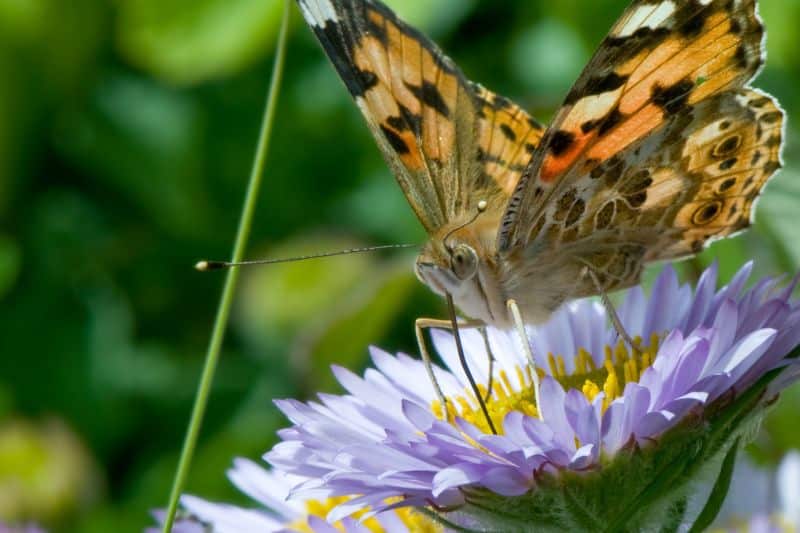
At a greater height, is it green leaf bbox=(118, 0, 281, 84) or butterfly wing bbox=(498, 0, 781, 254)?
green leaf bbox=(118, 0, 281, 84)

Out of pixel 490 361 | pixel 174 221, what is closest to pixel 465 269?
pixel 490 361

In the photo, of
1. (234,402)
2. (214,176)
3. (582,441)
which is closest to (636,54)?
(582,441)

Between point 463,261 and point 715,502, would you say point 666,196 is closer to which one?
point 463,261

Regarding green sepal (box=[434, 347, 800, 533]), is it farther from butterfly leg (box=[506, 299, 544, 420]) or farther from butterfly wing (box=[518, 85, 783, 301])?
butterfly wing (box=[518, 85, 783, 301])

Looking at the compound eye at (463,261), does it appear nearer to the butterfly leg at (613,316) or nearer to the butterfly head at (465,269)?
the butterfly head at (465,269)

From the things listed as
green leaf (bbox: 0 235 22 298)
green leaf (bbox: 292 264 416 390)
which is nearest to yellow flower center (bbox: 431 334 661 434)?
green leaf (bbox: 292 264 416 390)

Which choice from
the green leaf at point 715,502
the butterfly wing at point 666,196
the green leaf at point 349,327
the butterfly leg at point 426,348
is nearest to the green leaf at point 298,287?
the green leaf at point 349,327
